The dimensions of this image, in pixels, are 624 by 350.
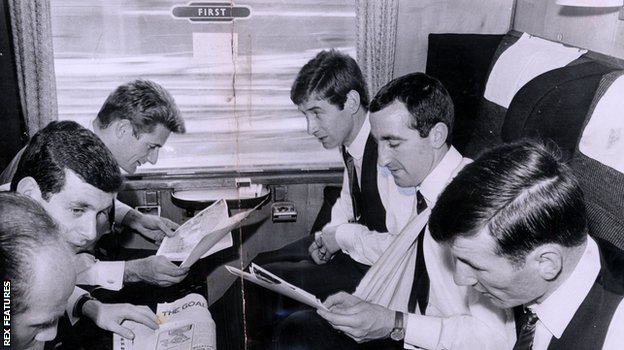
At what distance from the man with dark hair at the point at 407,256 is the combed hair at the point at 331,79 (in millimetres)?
461

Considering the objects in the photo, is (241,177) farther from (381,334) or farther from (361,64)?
(381,334)

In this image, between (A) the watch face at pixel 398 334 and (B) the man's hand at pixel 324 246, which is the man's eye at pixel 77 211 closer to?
(A) the watch face at pixel 398 334

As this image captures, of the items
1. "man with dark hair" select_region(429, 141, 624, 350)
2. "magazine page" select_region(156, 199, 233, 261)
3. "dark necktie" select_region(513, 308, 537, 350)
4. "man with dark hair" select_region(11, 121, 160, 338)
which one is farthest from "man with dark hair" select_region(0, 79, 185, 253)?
"dark necktie" select_region(513, 308, 537, 350)

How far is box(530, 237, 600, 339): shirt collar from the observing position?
104 centimetres

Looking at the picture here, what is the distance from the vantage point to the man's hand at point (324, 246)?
223cm

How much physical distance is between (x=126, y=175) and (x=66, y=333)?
904mm

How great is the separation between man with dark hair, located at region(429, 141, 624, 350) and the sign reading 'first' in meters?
1.24

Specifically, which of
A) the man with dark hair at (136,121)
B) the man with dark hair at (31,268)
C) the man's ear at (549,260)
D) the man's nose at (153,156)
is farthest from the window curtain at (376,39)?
the man with dark hair at (31,268)

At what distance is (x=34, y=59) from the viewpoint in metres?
1.77

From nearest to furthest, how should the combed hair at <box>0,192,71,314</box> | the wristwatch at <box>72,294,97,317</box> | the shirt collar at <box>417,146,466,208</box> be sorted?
1. the combed hair at <box>0,192,71,314</box>
2. the wristwatch at <box>72,294,97,317</box>
3. the shirt collar at <box>417,146,466,208</box>

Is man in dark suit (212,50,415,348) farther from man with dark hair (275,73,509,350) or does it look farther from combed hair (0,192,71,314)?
combed hair (0,192,71,314)

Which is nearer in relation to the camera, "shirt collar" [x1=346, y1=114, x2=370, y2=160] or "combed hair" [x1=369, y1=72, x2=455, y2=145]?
"combed hair" [x1=369, y1=72, x2=455, y2=145]

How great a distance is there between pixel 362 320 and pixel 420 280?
29 cm

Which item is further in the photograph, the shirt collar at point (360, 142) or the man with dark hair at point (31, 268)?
the shirt collar at point (360, 142)
